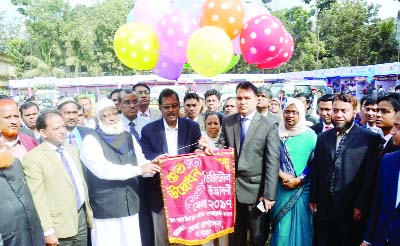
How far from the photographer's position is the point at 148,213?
407 centimetres

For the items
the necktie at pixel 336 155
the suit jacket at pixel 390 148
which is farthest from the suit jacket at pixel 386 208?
the necktie at pixel 336 155

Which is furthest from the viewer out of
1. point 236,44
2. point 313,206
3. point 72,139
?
point 72,139

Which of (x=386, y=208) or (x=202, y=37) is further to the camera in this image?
(x=202, y=37)

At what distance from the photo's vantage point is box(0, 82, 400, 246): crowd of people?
3.21 meters

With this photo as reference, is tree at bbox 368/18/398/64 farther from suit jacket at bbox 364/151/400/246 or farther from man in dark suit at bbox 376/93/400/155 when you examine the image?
suit jacket at bbox 364/151/400/246

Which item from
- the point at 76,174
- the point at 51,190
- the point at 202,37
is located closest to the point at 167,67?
the point at 202,37

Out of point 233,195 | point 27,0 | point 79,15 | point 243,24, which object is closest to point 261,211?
point 233,195

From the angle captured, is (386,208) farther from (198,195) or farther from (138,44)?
(138,44)

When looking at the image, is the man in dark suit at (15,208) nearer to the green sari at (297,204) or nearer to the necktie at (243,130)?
the necktie at (243,130)

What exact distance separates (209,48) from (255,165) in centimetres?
129

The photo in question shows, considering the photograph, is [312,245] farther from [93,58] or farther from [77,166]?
[93,58]

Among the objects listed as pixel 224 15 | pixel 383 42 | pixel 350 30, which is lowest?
pixel 224 15

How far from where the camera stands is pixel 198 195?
12.1 ft

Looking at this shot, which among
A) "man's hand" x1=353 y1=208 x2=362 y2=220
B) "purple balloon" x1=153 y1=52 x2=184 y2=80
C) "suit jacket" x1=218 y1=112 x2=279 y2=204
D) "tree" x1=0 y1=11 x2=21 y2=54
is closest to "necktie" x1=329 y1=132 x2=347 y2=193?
"man's hand" x1=353 y1=208 x2=362 y2=220
